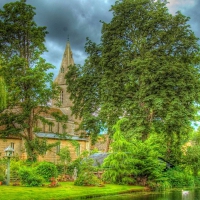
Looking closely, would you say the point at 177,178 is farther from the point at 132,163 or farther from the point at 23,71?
the point at 23,71

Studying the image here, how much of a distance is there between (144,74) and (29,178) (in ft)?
50.7

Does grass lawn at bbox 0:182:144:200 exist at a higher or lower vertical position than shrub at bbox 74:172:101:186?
lower

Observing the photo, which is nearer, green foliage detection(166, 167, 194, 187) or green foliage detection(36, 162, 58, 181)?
green foliage detection(36, 162, 58, 181)

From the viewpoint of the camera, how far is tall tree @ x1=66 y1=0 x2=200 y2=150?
32438 millimetres

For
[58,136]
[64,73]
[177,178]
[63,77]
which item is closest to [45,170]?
[58,136]

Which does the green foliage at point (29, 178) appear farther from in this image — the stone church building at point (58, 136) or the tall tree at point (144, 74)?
the stone church building at point (58, 136)

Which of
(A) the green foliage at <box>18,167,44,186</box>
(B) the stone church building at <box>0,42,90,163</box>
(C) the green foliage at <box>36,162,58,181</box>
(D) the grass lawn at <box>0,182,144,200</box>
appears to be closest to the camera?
(D) the grass lawn at <box>0,182,144,200</box>

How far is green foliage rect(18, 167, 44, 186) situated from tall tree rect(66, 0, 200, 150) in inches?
473

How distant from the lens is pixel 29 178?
23.5 meters

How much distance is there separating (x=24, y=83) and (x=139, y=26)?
13.5 meters

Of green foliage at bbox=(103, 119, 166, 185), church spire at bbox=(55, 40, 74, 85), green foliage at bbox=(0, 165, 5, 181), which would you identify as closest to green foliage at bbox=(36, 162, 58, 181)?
green foliage at bbox=(0, 165, 5, 181)

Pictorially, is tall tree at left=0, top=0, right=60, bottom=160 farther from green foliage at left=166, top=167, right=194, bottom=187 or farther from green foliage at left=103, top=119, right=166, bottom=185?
green foliage at left=166, top=167, right=194, bottom=187

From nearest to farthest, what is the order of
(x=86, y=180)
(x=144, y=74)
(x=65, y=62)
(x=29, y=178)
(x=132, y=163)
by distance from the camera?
(x=29, y=178) < (x=86, y=180) < (x=132, y=163) < (x=144, y=74) < (x=65, y=62)

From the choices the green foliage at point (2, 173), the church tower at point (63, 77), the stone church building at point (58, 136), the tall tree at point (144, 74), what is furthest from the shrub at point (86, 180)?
the church tower at point (63, 77)
